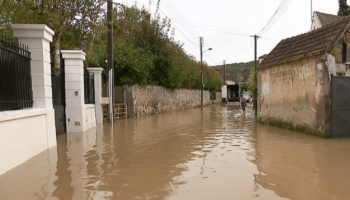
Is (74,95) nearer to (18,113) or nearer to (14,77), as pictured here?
(14,77)

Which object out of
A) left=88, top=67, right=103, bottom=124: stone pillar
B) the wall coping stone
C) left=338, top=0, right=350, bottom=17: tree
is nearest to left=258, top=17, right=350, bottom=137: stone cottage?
left=88, top=67, right=103, bottom=124: stone pillar

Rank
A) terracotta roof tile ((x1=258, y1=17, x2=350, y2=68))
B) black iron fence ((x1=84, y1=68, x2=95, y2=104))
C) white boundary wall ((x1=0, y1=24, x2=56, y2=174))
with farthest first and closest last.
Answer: black iron fence ((x1=84, y1=68, x2=95, y2=104)), terracotta roof tile ((x1=258, y1=17, x2=350, y2=68)), white boundary wall ((x1=0, y1=24, x2=56, y2=174))

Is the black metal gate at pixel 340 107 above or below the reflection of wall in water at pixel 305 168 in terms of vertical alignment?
above

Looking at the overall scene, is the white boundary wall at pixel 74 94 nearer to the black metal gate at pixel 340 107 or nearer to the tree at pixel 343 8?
the black metal gate at pixel 340 107

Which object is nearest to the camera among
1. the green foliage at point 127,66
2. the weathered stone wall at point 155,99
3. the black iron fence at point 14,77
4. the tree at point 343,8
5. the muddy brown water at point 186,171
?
the muddy brown water at point 186,171

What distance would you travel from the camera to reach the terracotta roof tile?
9.08 metres

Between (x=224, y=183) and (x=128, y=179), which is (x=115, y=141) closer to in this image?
(x=128, y=179)

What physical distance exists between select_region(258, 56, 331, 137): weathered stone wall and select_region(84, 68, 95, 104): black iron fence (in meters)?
8.91

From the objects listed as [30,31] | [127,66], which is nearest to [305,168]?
[30,31]

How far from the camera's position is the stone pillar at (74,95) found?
10.8 meters

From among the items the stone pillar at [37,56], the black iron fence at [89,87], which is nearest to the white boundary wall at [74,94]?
the black iron fence at [89,87]

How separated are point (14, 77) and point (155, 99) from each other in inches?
686

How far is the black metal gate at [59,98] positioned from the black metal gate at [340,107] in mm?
9991

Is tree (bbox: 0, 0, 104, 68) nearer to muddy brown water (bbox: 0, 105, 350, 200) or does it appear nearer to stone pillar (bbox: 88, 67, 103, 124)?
stone pillar (bbox: 88, 67, 103, 124)
